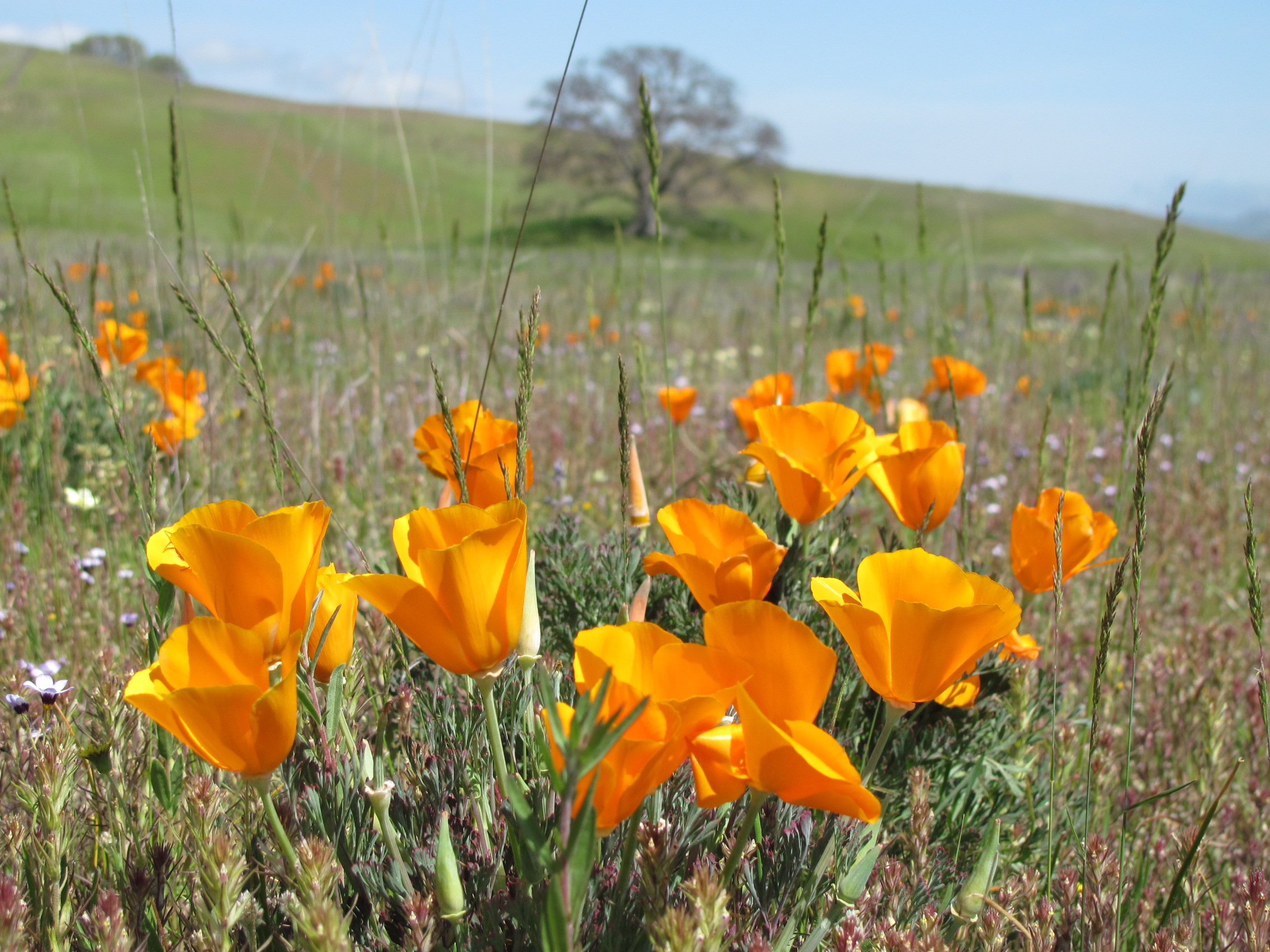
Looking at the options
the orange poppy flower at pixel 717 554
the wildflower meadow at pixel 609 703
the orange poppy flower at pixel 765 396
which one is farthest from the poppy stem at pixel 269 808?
the orange poppy flower at pixel 765 396

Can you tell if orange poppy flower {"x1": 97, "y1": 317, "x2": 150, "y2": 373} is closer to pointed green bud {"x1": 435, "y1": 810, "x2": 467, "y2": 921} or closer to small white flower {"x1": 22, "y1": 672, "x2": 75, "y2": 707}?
small white flower {"x1": 22, "y1": 672, "x2": 75, "y2": 707}

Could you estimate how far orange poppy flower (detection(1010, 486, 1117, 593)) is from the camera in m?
1.38

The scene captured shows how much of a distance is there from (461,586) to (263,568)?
182mm

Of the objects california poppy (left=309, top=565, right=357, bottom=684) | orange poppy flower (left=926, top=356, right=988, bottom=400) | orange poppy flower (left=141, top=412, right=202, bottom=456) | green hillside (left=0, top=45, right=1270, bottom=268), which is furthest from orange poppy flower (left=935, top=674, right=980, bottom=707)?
green hillside (left=0, top=45, right=1270, bottom=268)

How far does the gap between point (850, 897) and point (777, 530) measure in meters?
0.89

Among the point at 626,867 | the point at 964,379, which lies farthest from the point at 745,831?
the point at 964,379

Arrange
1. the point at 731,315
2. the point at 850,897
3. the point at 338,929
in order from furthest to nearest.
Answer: the point at 731,315 < the point at 850,897 < the point at 338,929

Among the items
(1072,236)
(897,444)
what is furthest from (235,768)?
(1072,236)

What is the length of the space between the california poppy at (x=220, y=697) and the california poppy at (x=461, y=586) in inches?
4.1

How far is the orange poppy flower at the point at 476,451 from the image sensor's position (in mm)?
1240

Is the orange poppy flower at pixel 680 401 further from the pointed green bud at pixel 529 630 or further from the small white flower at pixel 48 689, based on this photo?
the small white flower at pixel 48 689

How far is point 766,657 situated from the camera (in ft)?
2.46

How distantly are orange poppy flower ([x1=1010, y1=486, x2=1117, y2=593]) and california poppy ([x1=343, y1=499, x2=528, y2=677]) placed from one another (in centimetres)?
90

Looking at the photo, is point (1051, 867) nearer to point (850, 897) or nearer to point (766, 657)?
point (850, 897)
